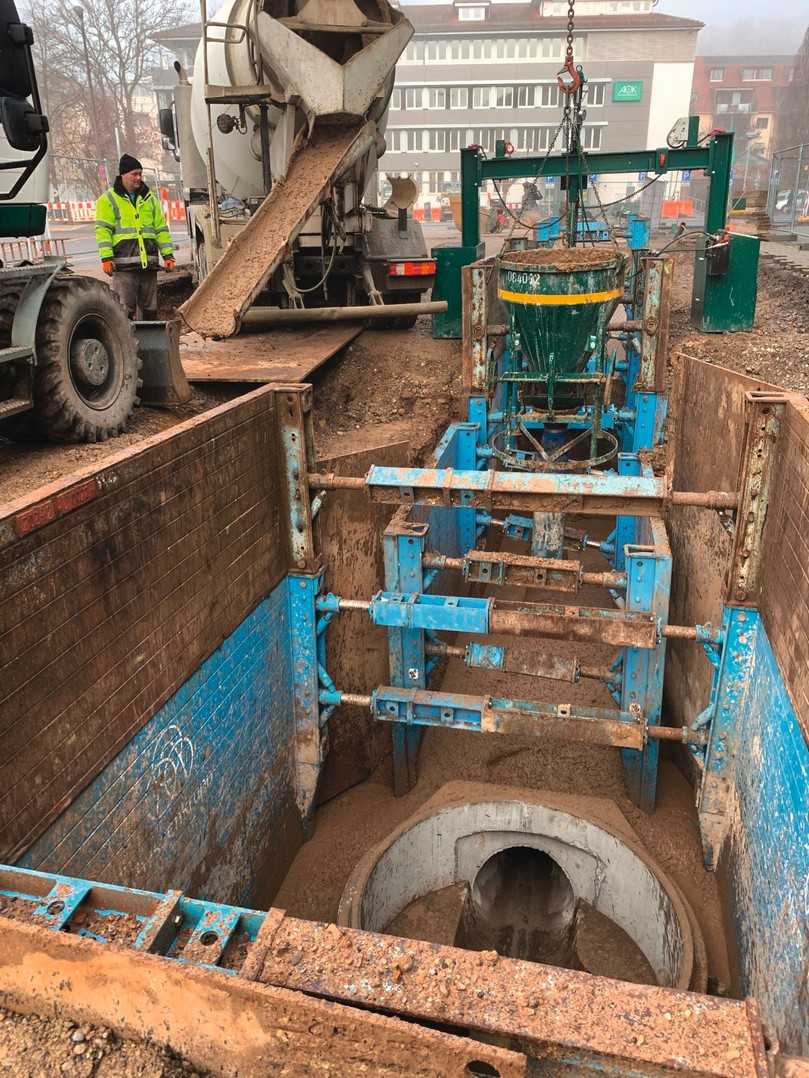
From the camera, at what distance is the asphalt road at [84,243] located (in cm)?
1833

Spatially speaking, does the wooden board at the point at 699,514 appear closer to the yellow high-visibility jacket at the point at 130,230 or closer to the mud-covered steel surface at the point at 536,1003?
the mud-covered steel surface at the point at 536,1003

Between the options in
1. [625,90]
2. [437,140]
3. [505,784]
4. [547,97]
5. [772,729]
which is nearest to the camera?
[772,729]

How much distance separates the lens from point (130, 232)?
662 centimetres

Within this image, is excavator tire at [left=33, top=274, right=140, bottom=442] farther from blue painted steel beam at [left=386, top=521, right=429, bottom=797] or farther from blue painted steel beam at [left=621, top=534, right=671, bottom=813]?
blue painted steel beam at [left=621, top=534, right=671, bottom=813]

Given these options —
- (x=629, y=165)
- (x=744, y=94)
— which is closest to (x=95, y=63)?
(x=629, y=165)

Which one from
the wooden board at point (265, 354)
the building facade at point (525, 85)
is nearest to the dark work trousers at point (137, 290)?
the wooden board at point (265, 354)

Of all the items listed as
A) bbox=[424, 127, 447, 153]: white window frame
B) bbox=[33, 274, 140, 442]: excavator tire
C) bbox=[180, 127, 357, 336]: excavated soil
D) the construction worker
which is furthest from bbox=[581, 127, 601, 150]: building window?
bbox=[33, 274, 140, 442]: excavator tire

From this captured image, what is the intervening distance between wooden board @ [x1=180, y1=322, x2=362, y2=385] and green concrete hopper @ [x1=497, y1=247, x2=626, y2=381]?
173 cm

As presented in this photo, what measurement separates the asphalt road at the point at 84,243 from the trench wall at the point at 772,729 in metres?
10.5

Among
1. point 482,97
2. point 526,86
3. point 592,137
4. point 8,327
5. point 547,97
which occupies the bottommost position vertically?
point 8,327

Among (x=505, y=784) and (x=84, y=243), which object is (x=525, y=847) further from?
(x=84, y=243)

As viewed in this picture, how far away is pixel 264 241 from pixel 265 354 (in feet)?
3.26

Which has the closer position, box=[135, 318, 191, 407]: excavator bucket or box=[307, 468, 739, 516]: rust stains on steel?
box=[307, 468, 739, 516]: rust stains on steel

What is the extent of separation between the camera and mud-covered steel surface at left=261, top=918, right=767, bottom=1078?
5.42ft
